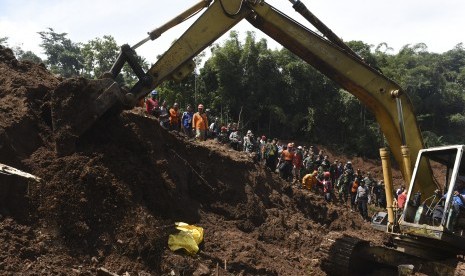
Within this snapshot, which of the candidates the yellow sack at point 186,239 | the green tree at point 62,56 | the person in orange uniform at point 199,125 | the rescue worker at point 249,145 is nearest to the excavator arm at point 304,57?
the yellow sack at point 186,239

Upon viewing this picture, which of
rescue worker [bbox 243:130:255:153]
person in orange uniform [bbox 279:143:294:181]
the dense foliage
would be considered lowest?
person in orange uniform [bbox 279:143:294:181]

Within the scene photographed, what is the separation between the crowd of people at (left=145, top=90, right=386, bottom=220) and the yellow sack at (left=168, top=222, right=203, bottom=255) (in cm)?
415

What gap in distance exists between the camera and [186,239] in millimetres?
8227

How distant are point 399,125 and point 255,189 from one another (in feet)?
15.7

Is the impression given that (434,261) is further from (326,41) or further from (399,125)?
(326,41)

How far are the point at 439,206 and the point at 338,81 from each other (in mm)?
2812

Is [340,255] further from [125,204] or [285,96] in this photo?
[285,96]

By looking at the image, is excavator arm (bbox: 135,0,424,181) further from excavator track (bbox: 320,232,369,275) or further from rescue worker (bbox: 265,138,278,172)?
rescue worker (bbox: 265,138,278,172)

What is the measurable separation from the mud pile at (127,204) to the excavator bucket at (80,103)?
0.18 metres

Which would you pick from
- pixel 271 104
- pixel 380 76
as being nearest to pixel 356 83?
pixel 380 76

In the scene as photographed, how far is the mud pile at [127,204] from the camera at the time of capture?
7102 millimetres

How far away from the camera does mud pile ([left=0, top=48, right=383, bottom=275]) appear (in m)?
7.10

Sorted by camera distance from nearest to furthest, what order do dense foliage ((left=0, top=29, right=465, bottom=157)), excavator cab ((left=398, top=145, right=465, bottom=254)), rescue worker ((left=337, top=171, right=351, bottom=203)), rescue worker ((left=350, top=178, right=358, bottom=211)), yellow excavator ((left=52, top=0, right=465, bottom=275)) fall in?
excavator cab ((left=398, top=145, right=465, bottom=254)) → yellow excavator ((left=52, top=0, right=465, bottom=275)) → rescue worker ((left=350, top=178, right=358, bottom=211)) → rescue worker ((left=337, top=171, right=351, bottom=203)) → dense foliage ((left=0, top=29, right=465, bottom=157))

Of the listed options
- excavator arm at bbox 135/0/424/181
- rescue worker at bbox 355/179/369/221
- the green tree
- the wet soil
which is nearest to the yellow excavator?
excavator arm at bbox 135/0/424/181
